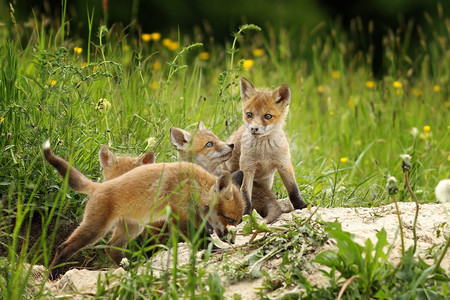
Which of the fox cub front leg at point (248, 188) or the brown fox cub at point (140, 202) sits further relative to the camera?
the fox cub front leg at point (248, 188)

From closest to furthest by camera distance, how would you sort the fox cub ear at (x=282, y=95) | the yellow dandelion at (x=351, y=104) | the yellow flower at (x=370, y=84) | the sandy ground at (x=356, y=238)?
the sandy ground at (x=356, y=238), the fox cub ear at (x=282, y=95), the yellow dandelion at (x=351, y=104), the yellow flower at (x=370, y=84)

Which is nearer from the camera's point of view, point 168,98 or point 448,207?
point 448,207

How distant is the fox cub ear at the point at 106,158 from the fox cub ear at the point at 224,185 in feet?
2.99

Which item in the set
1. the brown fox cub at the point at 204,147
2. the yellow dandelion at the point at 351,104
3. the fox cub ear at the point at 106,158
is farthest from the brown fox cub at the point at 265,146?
the yellow dandelion at the point at 351,104

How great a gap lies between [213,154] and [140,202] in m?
1.47

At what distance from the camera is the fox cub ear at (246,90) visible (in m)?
5.35

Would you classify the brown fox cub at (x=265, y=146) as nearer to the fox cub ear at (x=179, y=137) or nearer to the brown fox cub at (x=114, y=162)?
the fox cub ear at (x=179, y=137)

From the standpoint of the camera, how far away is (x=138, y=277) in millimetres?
3109

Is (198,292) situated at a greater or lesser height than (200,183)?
lesser

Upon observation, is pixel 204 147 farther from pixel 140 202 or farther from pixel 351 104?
pixel 351 104

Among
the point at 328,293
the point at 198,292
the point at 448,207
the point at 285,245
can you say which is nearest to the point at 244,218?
the point at 285,245

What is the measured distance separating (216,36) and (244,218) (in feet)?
32.4

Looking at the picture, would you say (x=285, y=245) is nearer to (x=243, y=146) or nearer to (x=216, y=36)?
(x=243, y=146)

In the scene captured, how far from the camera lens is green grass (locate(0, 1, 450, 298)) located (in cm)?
445
